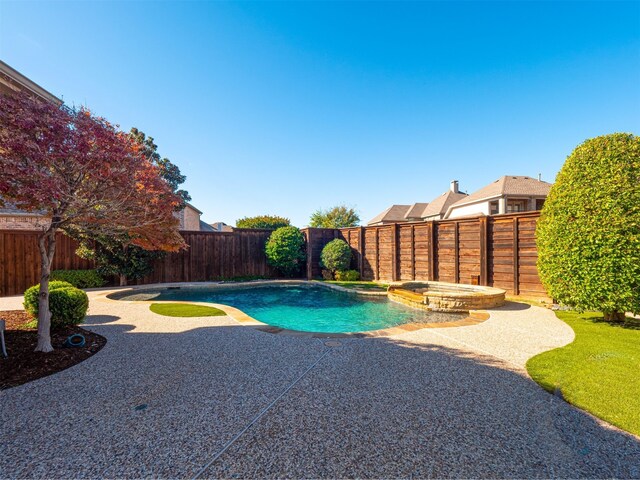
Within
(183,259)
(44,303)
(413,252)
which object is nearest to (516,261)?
(413,252)

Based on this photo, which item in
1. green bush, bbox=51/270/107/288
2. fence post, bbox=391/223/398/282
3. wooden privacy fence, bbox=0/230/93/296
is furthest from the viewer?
fence post, bbox=391/223/398/282

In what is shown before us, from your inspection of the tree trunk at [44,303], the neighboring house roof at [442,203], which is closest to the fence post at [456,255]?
the tree trunk at [44,303]

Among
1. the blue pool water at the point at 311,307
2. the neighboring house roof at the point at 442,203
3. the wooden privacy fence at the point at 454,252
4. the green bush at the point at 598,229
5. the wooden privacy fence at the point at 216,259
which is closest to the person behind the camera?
the green bush at the point at 598,229

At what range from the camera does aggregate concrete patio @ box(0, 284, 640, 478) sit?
7.07ft

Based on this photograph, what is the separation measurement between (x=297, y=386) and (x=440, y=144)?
17.4m

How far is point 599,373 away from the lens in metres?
3.82

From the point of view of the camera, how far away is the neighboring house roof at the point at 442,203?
2818 cm

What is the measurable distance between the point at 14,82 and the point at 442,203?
30.2 m

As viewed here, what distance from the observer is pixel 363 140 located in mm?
17672

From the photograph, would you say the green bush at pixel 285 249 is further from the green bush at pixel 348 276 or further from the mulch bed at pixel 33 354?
the mulch bed at pixel 33 354

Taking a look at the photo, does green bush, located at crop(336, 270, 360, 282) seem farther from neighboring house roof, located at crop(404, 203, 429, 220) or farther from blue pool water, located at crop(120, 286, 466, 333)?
neighboring house roof, located at crop(404, 203, 429, 220)

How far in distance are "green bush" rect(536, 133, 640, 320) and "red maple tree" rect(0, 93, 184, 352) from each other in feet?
30.5

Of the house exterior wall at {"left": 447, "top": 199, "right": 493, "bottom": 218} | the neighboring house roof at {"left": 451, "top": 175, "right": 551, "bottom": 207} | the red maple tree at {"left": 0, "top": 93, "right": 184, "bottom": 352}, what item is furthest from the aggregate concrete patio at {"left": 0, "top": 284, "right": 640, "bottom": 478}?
the house exterior wall at {"left": 447, "top": 199, "right": 493, "bottom": 218}

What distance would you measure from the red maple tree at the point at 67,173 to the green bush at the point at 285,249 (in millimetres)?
10356
